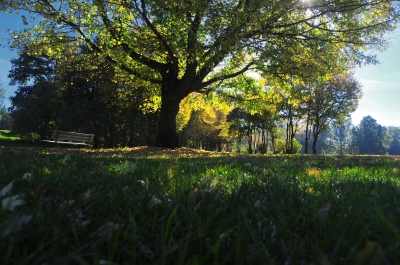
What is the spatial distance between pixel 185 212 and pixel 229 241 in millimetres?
402

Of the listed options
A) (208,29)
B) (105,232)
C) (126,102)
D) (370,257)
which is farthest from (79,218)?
(126,102)

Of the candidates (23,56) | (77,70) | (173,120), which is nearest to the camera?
(173,120)

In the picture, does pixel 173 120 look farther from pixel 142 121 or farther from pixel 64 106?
pixel 64 106

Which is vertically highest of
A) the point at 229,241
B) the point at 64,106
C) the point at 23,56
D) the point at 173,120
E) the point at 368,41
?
the point at 23,56

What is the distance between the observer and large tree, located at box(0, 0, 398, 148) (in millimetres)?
10156

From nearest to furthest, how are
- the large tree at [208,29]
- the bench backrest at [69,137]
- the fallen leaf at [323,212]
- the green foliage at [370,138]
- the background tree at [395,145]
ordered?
1. the fallen leaf at [323,212]
2. the large tree at [208,29]
3. the bench backrest at [69,137]
4. the green foliage at [370,138]
5. the background tree at [395,145]

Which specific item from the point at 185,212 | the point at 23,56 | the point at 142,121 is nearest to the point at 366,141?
the point at 142,121

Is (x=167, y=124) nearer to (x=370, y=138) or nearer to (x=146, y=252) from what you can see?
(x=146, y=252)

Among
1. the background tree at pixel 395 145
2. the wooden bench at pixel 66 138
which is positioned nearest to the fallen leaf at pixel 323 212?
the wooden bench at pixel 66 138

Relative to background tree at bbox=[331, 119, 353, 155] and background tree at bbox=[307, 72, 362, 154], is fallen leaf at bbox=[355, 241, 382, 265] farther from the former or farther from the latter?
background tree at bbox=[331, 119, 353, 155]

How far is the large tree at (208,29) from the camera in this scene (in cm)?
1016

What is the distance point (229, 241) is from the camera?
3.79ft

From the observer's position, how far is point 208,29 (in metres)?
10.5

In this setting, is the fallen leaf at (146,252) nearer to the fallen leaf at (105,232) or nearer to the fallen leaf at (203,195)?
the fallen leaf at (105,232)
